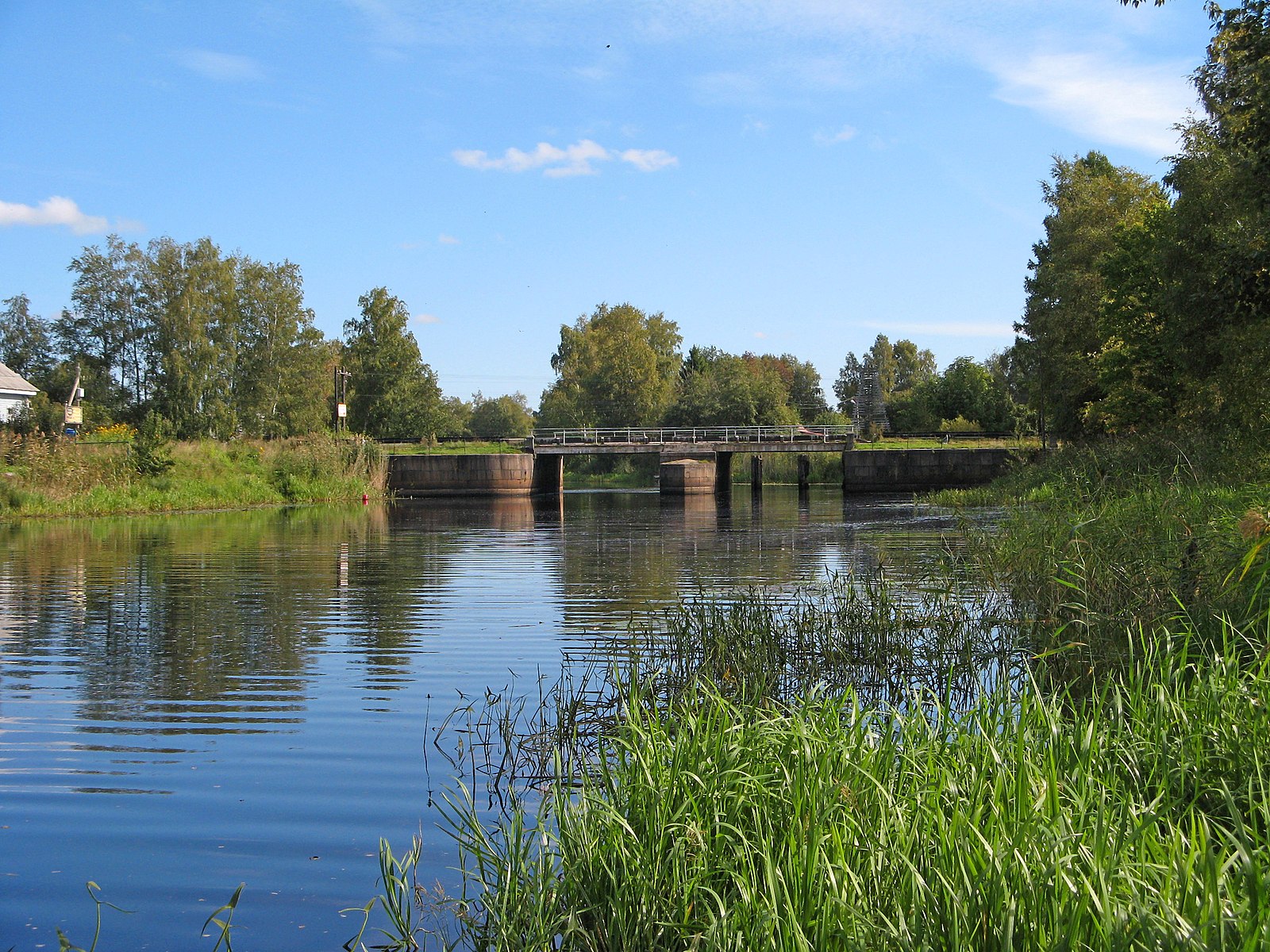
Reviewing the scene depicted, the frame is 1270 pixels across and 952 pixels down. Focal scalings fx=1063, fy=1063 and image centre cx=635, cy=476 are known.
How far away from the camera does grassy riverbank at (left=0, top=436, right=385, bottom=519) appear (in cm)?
3162

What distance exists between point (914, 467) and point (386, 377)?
128 feet

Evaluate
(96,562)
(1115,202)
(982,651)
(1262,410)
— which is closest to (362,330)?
(1115,202)

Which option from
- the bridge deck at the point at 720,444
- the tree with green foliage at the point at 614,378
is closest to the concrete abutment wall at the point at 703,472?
the bridge deck at the point at 720,444

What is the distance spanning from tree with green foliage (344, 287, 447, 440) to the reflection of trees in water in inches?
1996

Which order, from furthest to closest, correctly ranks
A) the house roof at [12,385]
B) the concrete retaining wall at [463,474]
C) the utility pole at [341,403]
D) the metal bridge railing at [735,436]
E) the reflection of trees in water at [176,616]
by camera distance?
the metal bridge railing at [735,436], the concrete retaining wall at [463,474], the utility pole at [341,403], the house roof at [12,385], the reflection of trees in water at [176,616]

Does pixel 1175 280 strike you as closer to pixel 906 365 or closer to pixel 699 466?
pixel 699 466

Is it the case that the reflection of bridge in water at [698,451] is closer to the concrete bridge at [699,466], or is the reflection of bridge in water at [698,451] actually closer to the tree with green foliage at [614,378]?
the concrete bridge at [699,466]

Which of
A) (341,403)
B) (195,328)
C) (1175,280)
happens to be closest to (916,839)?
(1175,280)

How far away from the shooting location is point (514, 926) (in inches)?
157

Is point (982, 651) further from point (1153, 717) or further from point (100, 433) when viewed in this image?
point (100, 433)

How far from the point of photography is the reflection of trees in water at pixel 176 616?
903cm

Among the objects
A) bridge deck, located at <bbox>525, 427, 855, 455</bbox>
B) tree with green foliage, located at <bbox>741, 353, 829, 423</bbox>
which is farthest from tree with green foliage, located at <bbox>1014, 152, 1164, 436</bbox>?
tree with green foliage, located at <bbox>741, 353, 829, 423</bbox>

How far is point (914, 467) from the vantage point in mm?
Result: 57719

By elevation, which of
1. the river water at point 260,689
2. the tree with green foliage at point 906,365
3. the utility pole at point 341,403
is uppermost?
the tree with green foliage at point 906,365
